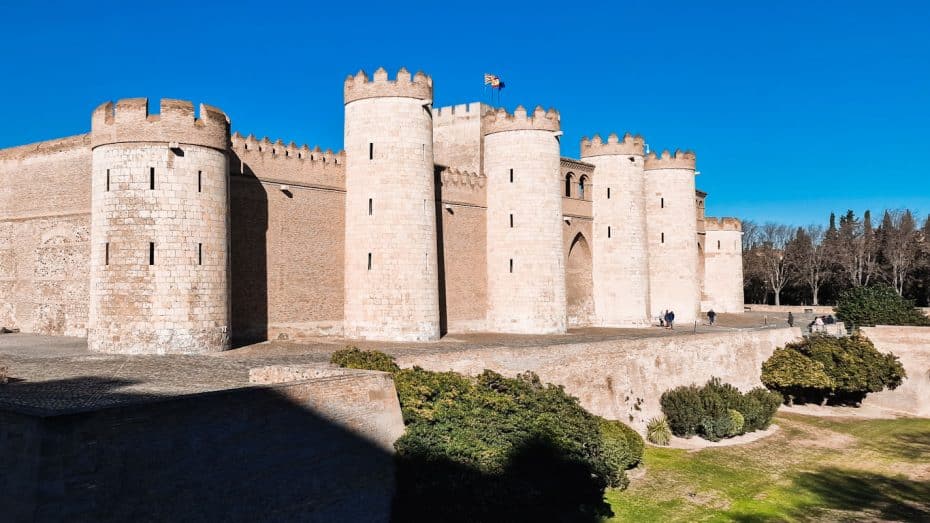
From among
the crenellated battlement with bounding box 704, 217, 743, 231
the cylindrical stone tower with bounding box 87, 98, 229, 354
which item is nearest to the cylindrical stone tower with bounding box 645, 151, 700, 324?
the crenellated battlement with bounding box 704, 217, 743, 231

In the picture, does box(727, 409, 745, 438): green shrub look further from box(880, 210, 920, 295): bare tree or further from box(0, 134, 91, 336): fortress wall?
box(880, 210, 920, 295): bare tree

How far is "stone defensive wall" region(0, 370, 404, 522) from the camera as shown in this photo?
31.2 feet

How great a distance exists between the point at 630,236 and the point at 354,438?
22203mm

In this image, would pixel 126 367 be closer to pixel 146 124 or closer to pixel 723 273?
pixel 146 124

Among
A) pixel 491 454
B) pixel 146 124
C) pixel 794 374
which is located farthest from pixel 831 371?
pixel 146 124

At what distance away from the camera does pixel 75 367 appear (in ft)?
A: 52.6

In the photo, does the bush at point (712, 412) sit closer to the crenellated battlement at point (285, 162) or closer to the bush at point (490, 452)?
the bush at point (490, 452)

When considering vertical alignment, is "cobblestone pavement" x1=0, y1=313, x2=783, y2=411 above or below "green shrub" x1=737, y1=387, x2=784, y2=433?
above

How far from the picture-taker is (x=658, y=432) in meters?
22.2

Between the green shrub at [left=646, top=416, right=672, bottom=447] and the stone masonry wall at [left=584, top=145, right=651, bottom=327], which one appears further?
the stone masonry wall at [left=584, top=145, right=651, bottom=327]

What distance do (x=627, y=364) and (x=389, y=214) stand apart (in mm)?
8194

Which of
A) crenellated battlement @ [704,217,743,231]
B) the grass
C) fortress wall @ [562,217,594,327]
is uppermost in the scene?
crenellated battlement @ [704,217,743,231]

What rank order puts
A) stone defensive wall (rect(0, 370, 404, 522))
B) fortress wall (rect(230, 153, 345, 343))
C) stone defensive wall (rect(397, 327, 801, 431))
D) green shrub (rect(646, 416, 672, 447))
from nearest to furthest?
stone defensive wall (rect(0, 370, 404, 522)) < stone defensive wall (rect(397, 327, 801, 431)) < green shrub (rect(646, 416, 672, 447)) < fortress wall (rect(230, 153, 345, 343))

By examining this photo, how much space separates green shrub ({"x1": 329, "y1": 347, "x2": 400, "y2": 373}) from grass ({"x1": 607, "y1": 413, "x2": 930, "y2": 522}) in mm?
5389
